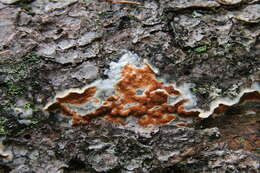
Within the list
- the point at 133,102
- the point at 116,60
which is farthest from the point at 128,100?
the point at 116,60

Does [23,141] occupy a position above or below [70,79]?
below

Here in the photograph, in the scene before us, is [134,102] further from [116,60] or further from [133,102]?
[116,60]

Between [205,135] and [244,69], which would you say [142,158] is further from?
[244,69]

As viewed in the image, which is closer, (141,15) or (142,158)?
(142,158)

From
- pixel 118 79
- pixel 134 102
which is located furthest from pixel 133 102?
pixel 118 79

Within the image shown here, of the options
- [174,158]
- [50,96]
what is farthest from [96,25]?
[174,158]

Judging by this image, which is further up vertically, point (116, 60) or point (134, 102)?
point (116, 60)

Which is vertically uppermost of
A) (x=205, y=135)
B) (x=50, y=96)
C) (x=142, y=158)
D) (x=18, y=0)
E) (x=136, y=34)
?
(x=18, y=0)

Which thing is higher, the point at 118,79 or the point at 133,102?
the point at 118,79
